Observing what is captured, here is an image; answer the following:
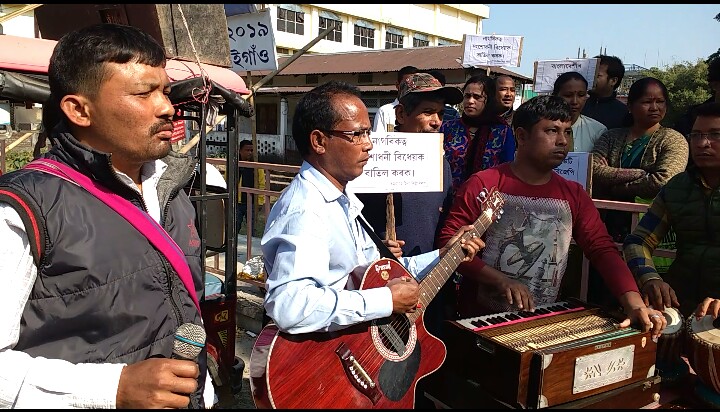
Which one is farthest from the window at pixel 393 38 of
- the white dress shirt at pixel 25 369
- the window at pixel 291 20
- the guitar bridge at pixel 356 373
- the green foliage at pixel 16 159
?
the white dress shirt at pixel 25 369

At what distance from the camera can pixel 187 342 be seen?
4.69 ft

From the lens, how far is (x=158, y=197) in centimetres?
182

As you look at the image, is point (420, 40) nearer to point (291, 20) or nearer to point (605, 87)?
point (291, 20)

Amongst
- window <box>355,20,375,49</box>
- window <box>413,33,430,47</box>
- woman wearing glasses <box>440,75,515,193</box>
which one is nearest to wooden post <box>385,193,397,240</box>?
woman wearing glasses <box>440,75,515,193</box>

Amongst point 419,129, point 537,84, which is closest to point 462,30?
point 537,84

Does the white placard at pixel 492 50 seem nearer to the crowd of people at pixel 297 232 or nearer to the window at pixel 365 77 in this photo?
the crowd of people at pixel 297 232

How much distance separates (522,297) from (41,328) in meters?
1.99

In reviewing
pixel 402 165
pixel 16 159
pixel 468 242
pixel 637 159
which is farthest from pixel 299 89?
pixel 468 242

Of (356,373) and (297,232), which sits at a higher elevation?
(297,232)

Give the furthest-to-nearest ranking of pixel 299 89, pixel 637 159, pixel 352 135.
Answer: pixel 299 89 → pixel 637 159 → pixel 352 135

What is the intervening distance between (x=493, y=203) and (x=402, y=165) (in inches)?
21.0

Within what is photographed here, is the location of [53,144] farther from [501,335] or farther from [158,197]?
[501,335]

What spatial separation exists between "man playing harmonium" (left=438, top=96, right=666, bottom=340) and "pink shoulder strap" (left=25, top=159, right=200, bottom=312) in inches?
60.2

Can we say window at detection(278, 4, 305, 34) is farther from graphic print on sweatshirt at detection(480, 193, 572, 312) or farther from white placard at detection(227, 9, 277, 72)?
graphic print on sweatshirt at detection(480, 193, 572, 312)
